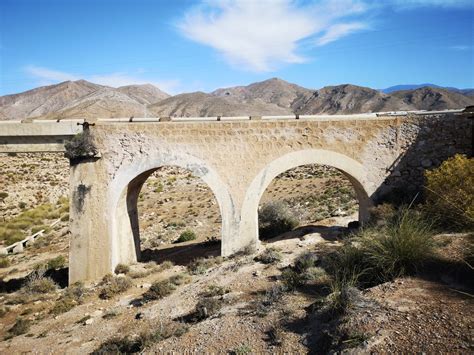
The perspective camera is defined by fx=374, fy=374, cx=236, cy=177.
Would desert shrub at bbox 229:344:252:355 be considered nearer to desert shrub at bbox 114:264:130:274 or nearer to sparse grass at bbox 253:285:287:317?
sparse grass at bbox 253:285:287:317

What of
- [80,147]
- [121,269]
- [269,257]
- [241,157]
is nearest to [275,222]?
[241,157]

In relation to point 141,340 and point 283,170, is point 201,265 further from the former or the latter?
point 141,340

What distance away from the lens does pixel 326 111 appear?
7944cm

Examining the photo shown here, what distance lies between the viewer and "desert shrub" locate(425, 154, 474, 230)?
7.96 meters

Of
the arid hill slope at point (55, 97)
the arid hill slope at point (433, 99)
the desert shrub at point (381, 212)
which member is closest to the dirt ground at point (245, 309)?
the desert shrub at point (381, 212)

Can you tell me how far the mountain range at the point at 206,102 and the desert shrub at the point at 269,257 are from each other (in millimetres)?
39647

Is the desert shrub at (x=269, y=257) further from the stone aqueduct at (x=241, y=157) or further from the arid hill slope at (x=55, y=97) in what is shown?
the arid hill slope at (x=55, y=97)

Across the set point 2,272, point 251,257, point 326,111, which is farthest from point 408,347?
point 326,111

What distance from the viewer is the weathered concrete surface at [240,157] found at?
435 inches

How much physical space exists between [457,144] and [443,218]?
4144 millimetres

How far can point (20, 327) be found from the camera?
8852 mm

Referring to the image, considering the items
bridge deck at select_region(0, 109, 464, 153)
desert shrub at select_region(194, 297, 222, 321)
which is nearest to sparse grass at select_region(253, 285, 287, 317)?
desert shrub at select_region(194, 297, 222, 321)

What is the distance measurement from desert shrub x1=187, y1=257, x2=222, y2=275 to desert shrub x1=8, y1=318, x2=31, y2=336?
4240 millimetres

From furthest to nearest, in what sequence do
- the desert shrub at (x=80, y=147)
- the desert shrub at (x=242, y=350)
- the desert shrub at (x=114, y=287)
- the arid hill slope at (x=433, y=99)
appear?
the arid hill slope at (x=433, y=99) < the desert shrub at (x=80, y=147) < the desert shrub at (x=114, y=287) < the desert shrub at (x=242, y=350)
